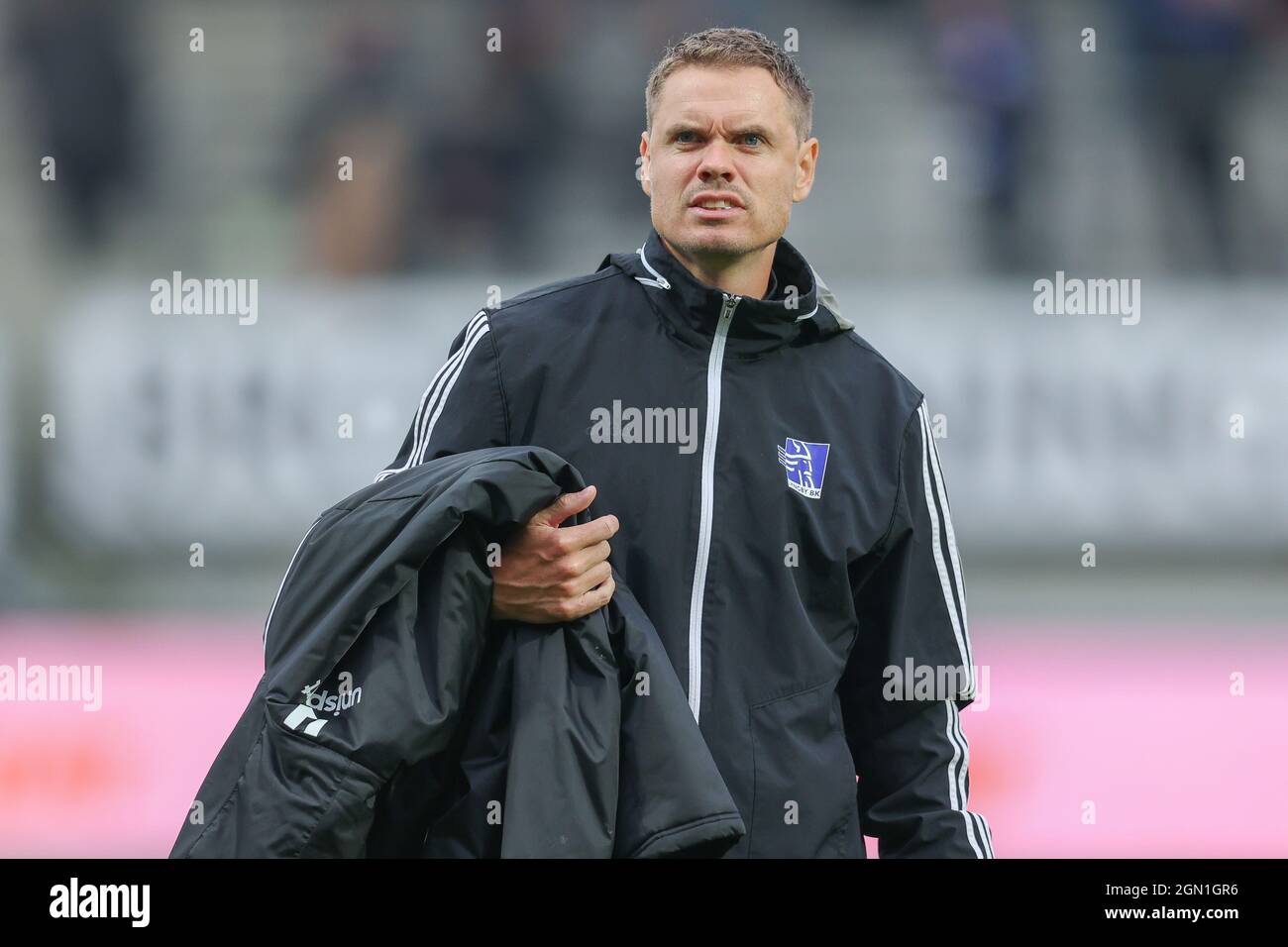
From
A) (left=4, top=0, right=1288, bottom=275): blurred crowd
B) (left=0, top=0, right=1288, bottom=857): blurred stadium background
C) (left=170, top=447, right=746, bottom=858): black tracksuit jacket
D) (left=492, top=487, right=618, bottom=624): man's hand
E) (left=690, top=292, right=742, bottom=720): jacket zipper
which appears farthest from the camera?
(left=4, top=0, right=1288, bottom=275): blurred crowd

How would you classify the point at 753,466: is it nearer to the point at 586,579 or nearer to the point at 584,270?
the point at 586,579

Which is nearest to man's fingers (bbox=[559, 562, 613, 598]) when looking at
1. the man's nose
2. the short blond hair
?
the man's nose

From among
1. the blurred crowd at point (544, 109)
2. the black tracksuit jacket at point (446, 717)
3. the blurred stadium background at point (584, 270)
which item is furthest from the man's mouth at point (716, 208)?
the blurred crowd at point (544, 109)

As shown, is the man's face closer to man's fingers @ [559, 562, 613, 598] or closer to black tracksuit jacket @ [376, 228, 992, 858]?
black tracksuit jacket @ [376, 228, 992, 858]

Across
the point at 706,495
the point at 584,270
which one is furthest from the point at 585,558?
the point at 584,270

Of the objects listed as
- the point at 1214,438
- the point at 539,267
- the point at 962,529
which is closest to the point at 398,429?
the point at 539,267

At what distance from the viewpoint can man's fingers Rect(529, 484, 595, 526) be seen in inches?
74.4

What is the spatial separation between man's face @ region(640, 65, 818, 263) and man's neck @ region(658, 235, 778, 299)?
1 cm

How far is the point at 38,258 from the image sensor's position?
672 cm

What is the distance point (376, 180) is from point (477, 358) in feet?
16.6

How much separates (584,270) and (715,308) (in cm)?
467

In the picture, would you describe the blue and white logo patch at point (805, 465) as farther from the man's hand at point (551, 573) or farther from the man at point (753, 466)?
the man's hand at point (551, 573)

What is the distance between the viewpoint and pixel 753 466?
2.10m

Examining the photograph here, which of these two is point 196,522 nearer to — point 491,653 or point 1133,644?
point 1133,644
